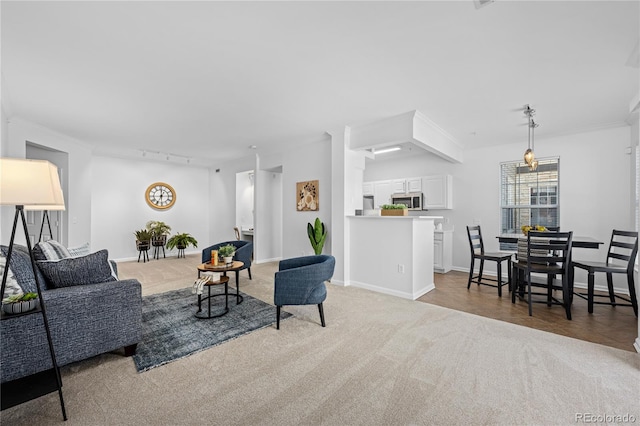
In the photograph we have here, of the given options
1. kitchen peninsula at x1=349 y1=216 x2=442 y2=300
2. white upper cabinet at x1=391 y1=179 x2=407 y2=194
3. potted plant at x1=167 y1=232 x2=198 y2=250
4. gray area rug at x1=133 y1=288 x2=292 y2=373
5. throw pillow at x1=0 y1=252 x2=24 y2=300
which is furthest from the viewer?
potted plant at x1=167 y1=232 x2=198 y2=250

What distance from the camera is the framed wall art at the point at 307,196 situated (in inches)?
206

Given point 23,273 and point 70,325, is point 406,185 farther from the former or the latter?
point 23,273

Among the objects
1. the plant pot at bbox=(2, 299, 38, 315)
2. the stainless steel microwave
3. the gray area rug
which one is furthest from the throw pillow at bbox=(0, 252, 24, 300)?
the stainless steel microwave

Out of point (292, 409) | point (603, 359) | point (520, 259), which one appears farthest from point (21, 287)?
point (520, 259)

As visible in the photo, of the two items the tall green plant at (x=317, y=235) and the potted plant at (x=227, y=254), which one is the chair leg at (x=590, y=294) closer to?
the tall green plant at (x=317, y=235)

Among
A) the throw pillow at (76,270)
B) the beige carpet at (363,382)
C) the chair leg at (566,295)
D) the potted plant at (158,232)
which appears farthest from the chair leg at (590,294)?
the potted plant at (158,232)

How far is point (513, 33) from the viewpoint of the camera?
84.5 inches

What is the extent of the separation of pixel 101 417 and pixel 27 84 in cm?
350

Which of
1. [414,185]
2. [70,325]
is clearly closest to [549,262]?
[414,185]

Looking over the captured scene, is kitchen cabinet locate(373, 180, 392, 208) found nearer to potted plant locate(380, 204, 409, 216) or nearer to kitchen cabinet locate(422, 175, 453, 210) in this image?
kitchen cabinet locate(422, 175, 453, 210)

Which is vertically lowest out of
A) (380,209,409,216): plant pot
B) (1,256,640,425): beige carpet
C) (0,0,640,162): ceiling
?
(1,256,640,425): beige carpet

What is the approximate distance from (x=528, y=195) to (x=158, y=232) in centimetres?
799

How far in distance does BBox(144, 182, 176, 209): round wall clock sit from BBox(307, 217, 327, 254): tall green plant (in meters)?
4.67

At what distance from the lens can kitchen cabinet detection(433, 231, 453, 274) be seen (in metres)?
5.51
